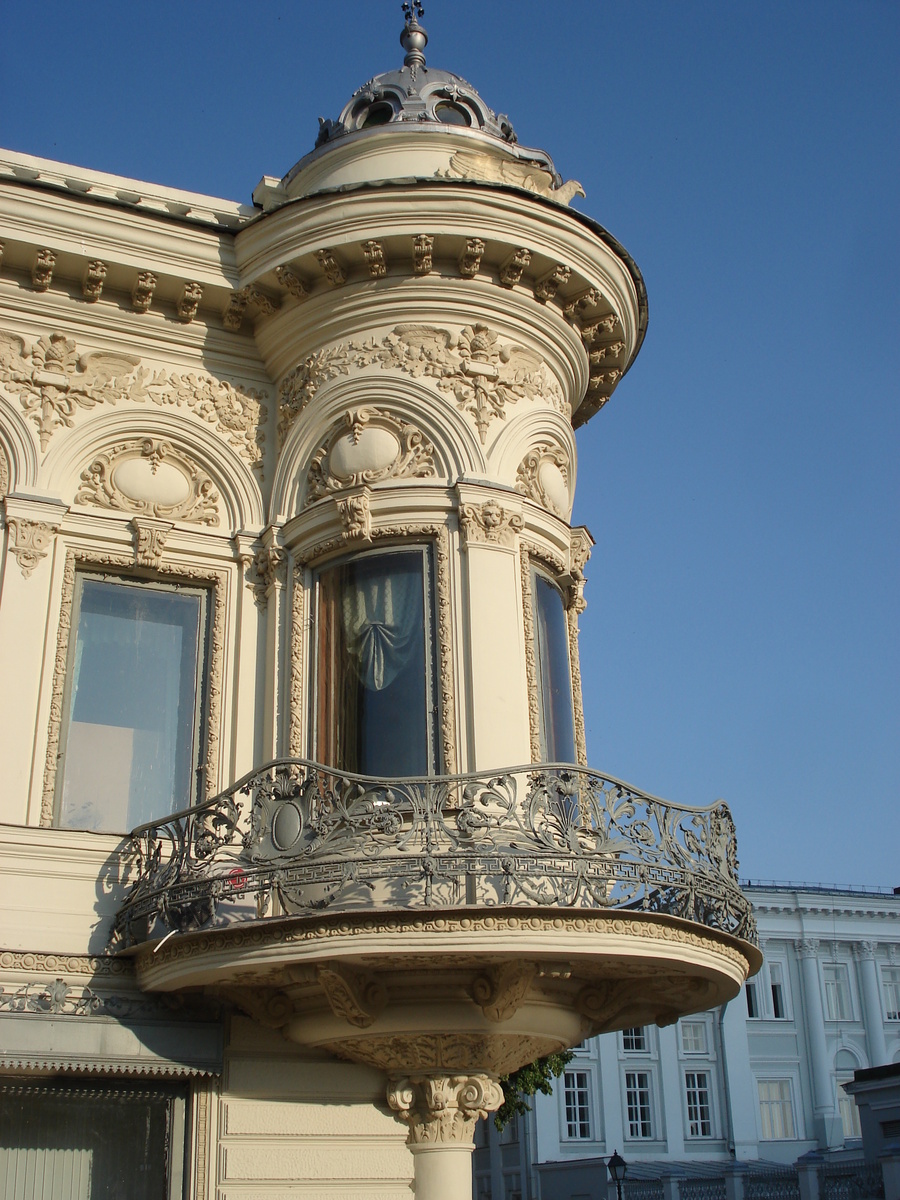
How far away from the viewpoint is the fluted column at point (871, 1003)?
5228 centimetres

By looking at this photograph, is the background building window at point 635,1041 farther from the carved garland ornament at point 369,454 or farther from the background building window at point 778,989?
the carved garland ornament at point 369,454

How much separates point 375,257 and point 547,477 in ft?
8.29

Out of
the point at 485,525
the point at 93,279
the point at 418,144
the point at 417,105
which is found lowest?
the point at 485,525

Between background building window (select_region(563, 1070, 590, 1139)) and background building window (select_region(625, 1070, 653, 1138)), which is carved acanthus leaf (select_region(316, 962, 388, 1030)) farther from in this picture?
background building window (select_region(625, 1070, 653, 1138))

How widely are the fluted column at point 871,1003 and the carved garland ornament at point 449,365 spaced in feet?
155

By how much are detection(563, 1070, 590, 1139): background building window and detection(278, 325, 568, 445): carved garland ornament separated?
38.2m

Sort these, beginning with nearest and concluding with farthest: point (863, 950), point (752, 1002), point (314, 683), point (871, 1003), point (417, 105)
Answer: point (314, 683) < point (417, 105) < point (752, 1002) < point (871, 1003) < point (863, 950)

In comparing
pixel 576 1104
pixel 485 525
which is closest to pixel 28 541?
pixel 485 525

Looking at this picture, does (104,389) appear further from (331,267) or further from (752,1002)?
(752,1002)

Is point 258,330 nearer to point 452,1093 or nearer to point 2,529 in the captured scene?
point 2,529

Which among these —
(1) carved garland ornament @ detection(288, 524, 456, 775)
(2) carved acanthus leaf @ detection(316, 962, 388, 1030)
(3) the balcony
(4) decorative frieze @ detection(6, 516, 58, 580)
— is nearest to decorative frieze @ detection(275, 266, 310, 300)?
(1) carved garland ornament @ detection(288, 524, 456, 775)

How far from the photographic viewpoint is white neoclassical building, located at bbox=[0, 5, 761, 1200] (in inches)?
368

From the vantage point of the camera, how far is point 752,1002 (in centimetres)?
5116

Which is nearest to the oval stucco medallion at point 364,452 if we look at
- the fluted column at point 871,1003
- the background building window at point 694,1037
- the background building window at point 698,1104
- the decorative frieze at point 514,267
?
the decorative frieze at point 514,267
